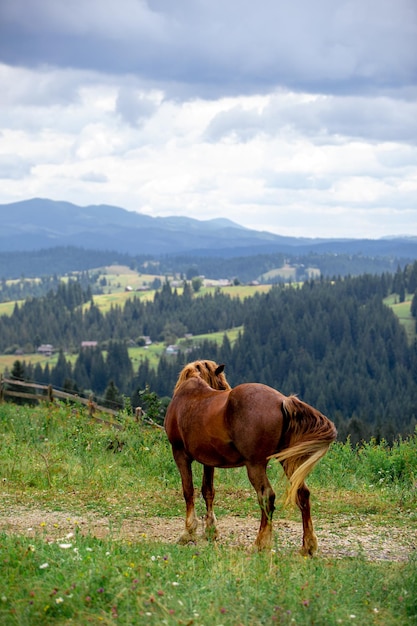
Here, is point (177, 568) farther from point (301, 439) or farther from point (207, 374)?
point (207, 374)

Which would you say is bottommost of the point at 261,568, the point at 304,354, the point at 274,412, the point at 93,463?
the point at 304,354

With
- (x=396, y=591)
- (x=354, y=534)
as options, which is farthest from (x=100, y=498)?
(x=396, y=591)

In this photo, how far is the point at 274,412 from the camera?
8.29 m

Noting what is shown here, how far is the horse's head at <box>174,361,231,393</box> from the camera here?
9812 mm

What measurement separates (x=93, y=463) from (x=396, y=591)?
27.9ft

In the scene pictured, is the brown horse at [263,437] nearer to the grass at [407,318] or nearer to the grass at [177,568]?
the grass at [177,568]

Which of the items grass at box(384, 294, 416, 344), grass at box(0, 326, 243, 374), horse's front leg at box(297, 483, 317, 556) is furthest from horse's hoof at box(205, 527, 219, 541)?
grass at box(384, 294, 416, 344)

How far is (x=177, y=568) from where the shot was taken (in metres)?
7.11

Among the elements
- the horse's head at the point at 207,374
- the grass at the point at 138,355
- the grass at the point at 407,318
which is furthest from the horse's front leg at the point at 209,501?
the grass at the point at 407,318

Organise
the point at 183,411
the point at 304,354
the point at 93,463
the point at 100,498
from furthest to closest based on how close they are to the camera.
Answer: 1. the point at 304,354
2. the point at 93,463
3. the point at 100,498
4. the point at 183,411

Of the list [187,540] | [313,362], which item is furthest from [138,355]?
[187,540]

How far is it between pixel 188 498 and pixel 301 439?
79.7 inches

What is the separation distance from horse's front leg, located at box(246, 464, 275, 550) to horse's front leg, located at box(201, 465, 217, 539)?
1.12m

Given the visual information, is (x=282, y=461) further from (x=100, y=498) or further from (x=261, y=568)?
(x=100, y=498)
